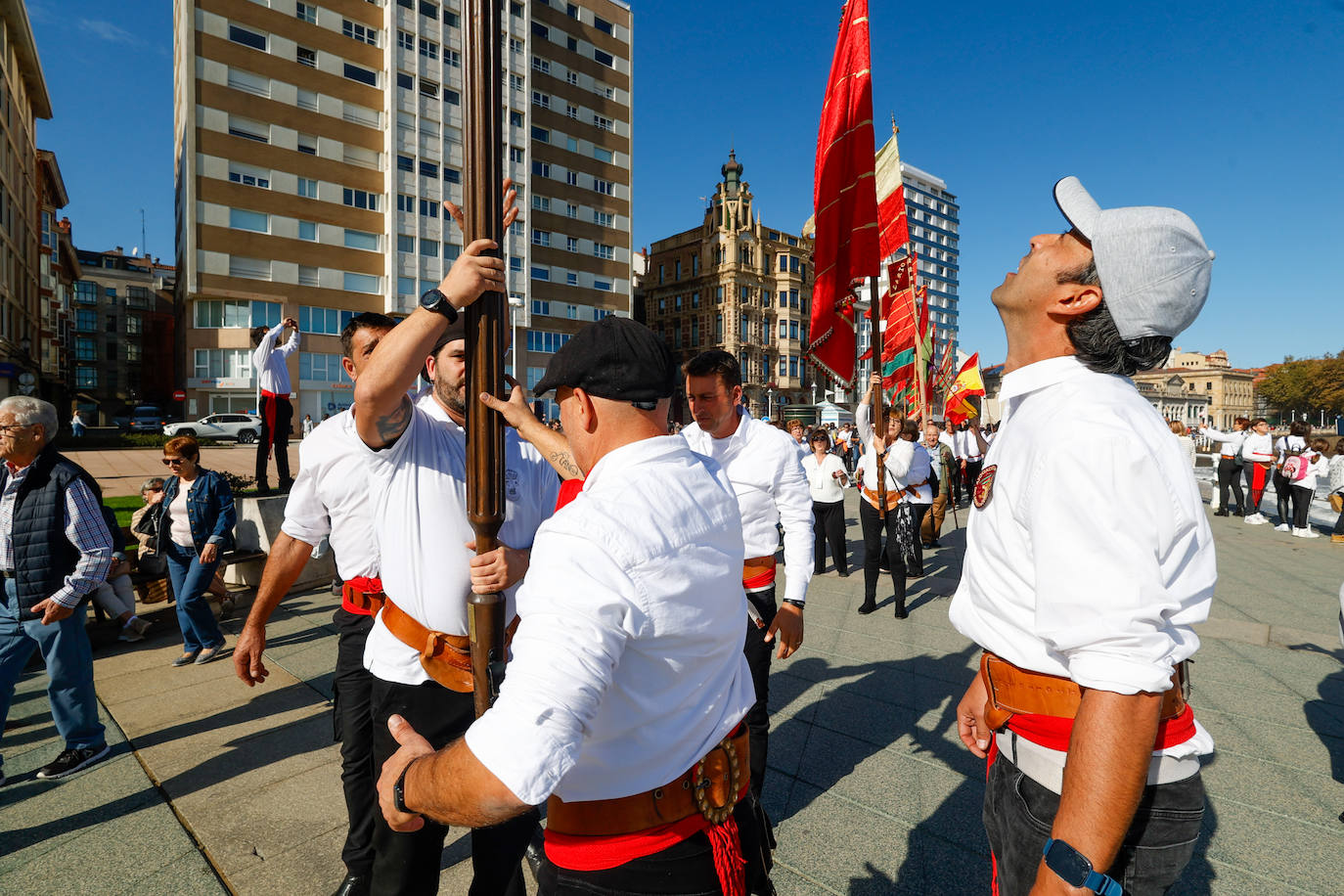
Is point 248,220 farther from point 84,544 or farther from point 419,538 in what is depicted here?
point 419,538

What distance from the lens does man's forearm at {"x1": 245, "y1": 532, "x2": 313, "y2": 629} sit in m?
2.96

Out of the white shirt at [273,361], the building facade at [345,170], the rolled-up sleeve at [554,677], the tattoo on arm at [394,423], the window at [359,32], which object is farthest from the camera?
the window at [359,32]

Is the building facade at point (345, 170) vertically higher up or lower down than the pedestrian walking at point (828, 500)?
higher up

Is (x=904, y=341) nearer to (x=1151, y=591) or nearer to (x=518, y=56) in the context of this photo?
(x=1151, y=591)

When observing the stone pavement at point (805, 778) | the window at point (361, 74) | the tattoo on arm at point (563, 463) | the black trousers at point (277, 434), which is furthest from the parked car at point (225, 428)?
the tattoo on arm at point (563, 463)

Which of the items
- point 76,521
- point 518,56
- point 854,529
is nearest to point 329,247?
point 518,56

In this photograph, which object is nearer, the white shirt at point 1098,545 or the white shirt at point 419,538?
the white shirt at point 1098,545

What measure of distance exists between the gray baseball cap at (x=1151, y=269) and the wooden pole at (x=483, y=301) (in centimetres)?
139

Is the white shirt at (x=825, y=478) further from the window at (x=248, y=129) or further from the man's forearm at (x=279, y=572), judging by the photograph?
the window at (x=248, y=129)

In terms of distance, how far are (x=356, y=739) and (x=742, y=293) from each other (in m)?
62.3

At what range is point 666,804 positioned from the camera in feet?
4.46

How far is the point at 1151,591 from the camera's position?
1204 mm

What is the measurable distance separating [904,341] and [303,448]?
682cm

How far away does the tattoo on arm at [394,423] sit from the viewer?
2.11 metres
